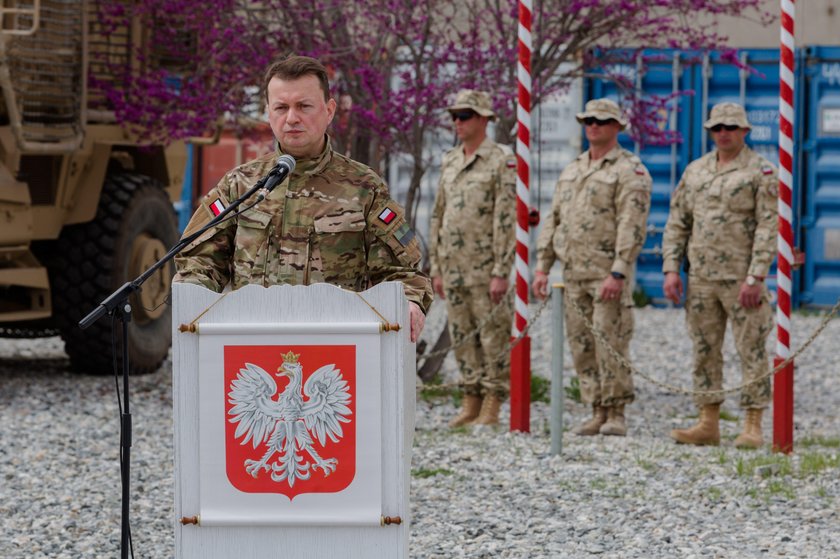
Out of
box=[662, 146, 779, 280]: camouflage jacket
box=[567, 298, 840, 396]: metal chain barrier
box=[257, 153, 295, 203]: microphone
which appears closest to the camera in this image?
box=[257, 153, 295, 203]: microphone

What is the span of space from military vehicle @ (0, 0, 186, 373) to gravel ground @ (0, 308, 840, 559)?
644mm

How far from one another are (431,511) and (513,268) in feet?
8.50

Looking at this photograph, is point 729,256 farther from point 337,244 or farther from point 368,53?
point 337,244

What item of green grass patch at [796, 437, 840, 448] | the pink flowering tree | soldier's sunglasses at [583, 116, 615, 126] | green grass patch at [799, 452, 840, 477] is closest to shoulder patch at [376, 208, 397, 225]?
green grass patch at [799, 452, 840, 477]

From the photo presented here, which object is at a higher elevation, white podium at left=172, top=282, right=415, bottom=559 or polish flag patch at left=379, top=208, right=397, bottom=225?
polish flag patch at left=379, top=208, right=397, bottom=225

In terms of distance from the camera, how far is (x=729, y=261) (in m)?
8.27

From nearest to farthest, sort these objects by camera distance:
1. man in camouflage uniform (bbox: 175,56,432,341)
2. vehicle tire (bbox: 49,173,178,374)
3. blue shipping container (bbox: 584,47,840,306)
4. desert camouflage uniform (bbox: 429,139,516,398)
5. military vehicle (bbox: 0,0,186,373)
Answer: man in camouflage uniform (bbox: 175,56,432,341) < desert camouflage uniform (bbox: 429,139,516,398) < military vehicle (bbox: 0,0,186,373) < vehicle tire (bbox: 49,173,178,374) < blue shipping container (bbox: 584,47,840,306)

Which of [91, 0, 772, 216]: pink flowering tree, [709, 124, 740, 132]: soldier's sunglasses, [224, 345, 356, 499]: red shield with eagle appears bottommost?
[224, 345, 356, 499]: red shield with eagle

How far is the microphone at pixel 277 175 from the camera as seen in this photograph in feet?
12.5

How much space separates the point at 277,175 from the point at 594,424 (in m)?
5.14

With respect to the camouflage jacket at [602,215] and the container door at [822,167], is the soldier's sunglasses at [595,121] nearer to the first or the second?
the camouflage jacket at [602,215]

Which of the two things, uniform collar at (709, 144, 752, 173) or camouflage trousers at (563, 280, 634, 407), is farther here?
camouflage trousers at (563, 280, 634, 407)

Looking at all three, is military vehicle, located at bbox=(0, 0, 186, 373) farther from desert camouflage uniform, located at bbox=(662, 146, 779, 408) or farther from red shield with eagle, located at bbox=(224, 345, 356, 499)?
red shield with eagle, located at bbox=(224, 345, 356, 499)

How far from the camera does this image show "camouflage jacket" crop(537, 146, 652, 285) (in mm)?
8461
